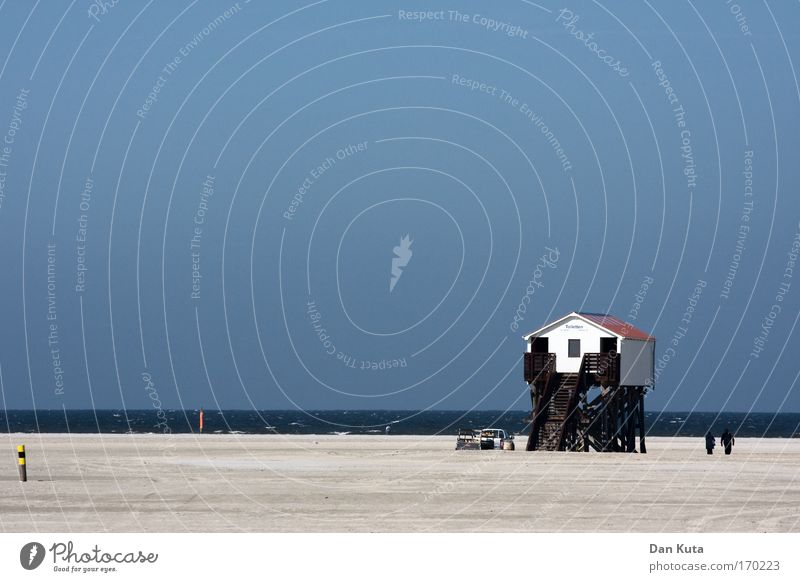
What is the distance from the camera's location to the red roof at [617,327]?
63531 millimetres

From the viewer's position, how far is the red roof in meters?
63.5

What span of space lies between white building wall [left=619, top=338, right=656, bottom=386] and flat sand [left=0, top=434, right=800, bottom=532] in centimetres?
490

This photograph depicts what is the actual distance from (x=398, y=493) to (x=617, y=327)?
95.7 ft

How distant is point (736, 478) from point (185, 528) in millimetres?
23658

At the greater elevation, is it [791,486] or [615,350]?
[615,350]

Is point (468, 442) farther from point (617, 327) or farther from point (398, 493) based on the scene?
point (398, 493)

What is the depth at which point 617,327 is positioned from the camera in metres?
65.2

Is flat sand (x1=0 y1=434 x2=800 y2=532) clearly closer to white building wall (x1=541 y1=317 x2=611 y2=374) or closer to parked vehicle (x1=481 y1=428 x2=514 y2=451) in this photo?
white building wall (x1=541 y1=317 x2=611 y2=374)

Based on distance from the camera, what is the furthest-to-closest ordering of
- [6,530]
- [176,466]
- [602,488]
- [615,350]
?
[615,350] < [176,466] < [602,488] < [6,530]

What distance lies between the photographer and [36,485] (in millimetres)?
40688
